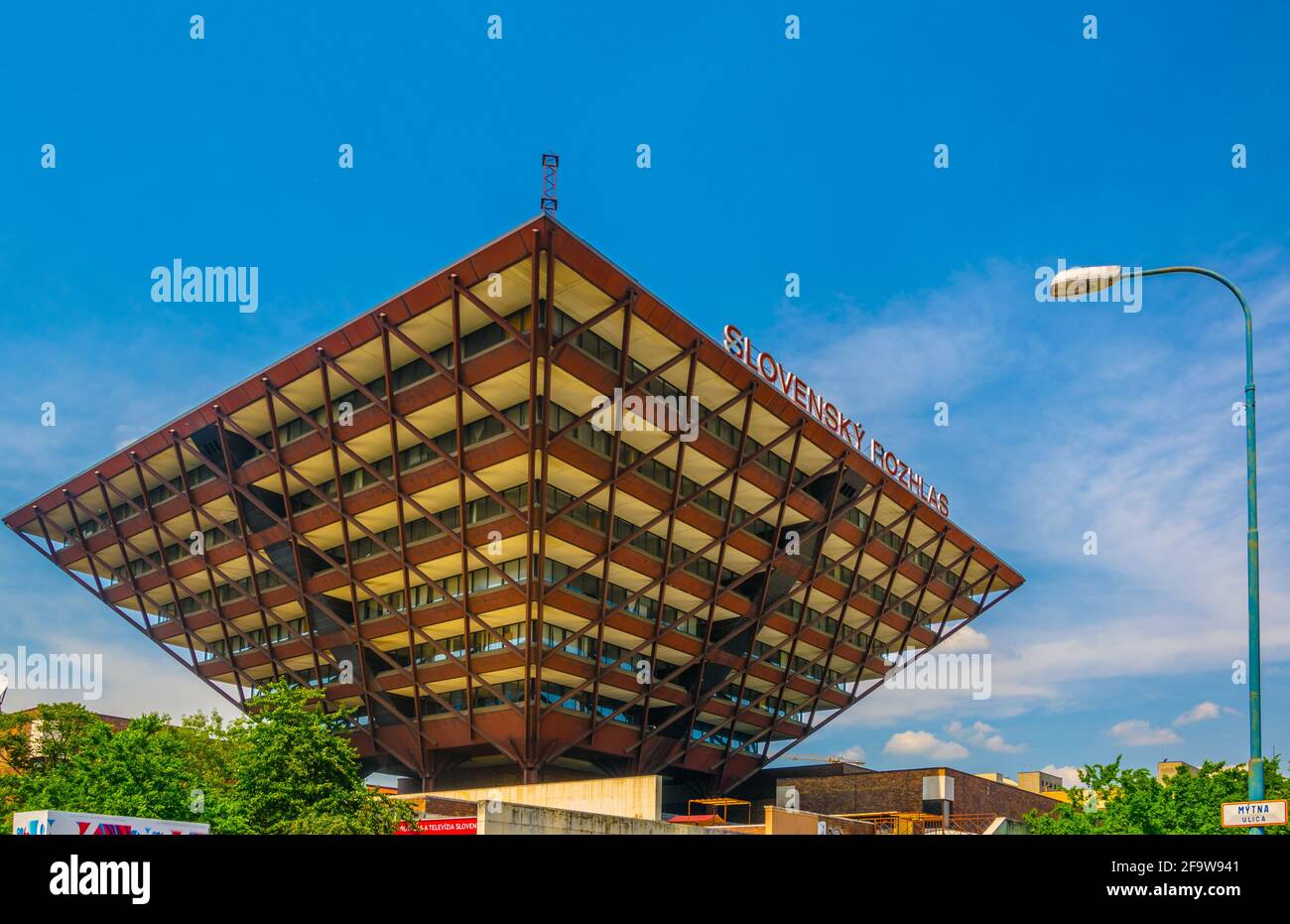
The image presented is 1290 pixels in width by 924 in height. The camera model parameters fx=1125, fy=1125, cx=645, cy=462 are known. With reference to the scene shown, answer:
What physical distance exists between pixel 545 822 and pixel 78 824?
2426cm

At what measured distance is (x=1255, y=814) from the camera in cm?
1788

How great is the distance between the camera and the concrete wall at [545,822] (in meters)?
41.4

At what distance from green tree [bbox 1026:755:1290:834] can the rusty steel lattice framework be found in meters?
22.2

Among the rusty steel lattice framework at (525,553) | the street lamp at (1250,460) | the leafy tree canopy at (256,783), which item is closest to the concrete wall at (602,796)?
the rusty steel lattice framework at (525,553)

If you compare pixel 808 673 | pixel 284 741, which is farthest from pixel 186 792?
pixel 808 673

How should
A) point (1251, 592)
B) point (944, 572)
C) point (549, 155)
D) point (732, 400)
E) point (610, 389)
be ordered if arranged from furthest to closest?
point (944, 572) → point (732, 400) → point (610, 389) → point (549, 155) → point (1251, 592)

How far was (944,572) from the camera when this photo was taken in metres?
83.0

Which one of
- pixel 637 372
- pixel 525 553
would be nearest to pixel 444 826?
pixel 525 553

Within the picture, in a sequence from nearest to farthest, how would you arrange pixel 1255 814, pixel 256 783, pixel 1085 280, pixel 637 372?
pixel 1255 814, pixel 1085 280, pixel 256 783, pixel 637 372

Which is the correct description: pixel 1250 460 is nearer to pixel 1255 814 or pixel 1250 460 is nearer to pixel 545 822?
pixel 1255 814

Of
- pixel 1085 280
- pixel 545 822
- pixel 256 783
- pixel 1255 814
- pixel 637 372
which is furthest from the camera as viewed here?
pixel 637 372

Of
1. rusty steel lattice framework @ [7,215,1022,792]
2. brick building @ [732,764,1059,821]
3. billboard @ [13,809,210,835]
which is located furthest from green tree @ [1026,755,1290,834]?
billboard @ [13,809,210,835]

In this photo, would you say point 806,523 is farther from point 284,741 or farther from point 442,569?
point 284,741
